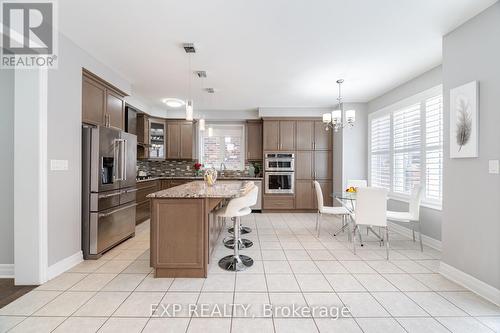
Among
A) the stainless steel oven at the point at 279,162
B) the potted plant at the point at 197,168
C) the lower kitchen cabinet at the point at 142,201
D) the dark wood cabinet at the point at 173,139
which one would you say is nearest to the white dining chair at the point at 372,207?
the stainless steel oven at the point at 279,162

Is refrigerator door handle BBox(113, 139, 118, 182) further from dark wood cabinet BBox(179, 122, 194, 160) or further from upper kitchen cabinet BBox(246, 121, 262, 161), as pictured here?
upper kitchen cabinet BBox(246, 121, 262, 161)

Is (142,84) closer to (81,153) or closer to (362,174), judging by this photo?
(81,153)

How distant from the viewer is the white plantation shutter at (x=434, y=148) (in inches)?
128

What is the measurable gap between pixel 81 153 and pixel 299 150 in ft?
14.5

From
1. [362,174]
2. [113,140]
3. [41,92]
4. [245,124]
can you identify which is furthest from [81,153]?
[362,174]

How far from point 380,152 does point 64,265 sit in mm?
5433

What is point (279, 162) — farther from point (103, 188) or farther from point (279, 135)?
point (103, 188)

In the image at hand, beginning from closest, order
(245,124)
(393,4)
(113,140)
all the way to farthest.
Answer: (393,4)
(113,140)
(245,124)

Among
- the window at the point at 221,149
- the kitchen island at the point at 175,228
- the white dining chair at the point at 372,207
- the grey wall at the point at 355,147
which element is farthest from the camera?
the window at the point at 221,149

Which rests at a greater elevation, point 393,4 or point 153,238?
point 393,4

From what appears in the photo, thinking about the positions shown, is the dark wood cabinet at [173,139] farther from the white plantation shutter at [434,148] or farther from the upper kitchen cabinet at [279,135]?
the white plantation shutter at [434,148]

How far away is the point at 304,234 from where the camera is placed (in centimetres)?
393

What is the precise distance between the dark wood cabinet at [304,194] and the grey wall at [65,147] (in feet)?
14.4

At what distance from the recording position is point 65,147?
255 centimetres
